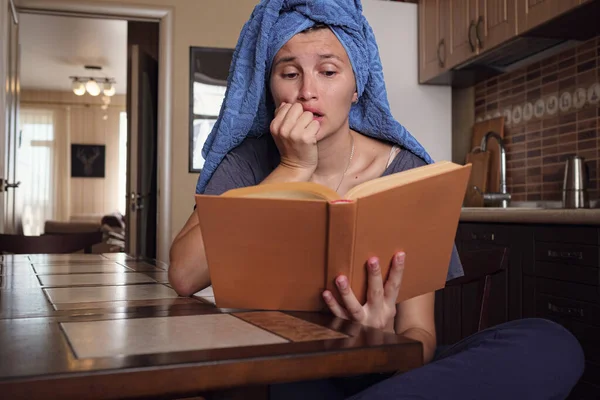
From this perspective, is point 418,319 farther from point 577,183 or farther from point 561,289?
point 577,183

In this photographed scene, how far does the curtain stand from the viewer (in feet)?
35.3

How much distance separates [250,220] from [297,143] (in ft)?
1.17

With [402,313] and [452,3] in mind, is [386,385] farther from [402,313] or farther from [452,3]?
[452,3]

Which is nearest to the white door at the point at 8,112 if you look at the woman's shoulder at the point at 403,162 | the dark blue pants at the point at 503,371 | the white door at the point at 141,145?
the white door at the point at 141,145

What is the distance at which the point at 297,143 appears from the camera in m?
1.11

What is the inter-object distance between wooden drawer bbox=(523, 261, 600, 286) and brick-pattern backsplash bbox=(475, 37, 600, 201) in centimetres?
62

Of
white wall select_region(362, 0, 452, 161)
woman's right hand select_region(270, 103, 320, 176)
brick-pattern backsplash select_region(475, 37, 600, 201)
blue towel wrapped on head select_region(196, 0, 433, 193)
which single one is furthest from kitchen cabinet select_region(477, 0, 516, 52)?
woman's right hand select_region(270, 103, 320, 176)

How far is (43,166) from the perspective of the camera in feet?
36.2

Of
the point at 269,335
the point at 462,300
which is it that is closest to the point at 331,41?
the point at 269,335

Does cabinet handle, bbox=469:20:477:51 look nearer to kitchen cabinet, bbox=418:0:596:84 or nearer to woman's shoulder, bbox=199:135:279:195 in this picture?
kitchen cabinet, bbox=418:0:596:84

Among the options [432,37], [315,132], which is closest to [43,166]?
[432,37]

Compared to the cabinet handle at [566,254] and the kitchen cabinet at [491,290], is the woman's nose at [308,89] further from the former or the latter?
the cabinet handle at [566,254]

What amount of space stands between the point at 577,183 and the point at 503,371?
240 centimetres

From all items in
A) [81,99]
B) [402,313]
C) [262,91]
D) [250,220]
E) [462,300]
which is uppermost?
[81,99]
